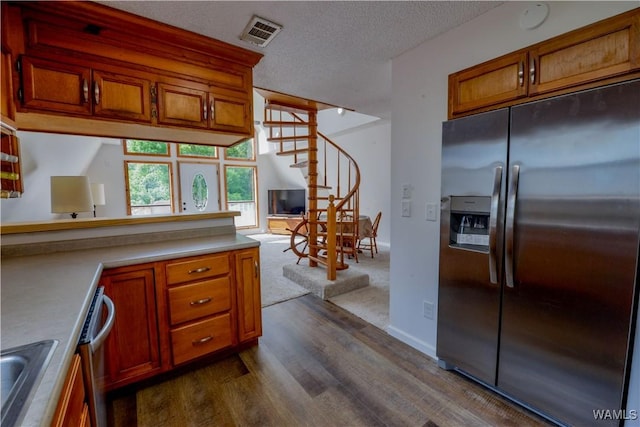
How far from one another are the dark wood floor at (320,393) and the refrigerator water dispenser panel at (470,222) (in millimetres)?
930

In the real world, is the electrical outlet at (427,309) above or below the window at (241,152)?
below

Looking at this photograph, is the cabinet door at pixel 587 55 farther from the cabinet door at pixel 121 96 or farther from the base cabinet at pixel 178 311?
the cabinet door at pixel 121 96

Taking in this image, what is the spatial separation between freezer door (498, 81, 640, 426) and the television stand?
21.9ft

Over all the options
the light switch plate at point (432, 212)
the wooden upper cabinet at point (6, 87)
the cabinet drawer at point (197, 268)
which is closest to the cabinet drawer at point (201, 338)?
the cabinet drawer at point (197, 268)

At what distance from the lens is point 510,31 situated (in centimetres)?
162

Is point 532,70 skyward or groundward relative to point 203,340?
skyward

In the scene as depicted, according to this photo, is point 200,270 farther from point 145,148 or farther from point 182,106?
point 145,148

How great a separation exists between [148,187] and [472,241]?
718 centimetres

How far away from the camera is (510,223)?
60.5 inches

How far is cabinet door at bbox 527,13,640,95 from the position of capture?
4.01 ft

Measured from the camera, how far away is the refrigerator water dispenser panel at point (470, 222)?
68.2 inches

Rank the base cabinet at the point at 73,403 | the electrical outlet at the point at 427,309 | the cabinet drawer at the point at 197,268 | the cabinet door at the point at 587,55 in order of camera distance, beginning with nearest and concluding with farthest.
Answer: the base cabinet at the point at 73,403, the cabinet door at the point at 587,55, the cabinet drawer at the point at 197,268, the electrical outlet at the point at 427,309

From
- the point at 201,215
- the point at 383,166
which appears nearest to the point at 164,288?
the point at 201,215

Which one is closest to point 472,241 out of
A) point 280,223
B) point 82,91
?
point 82,91
